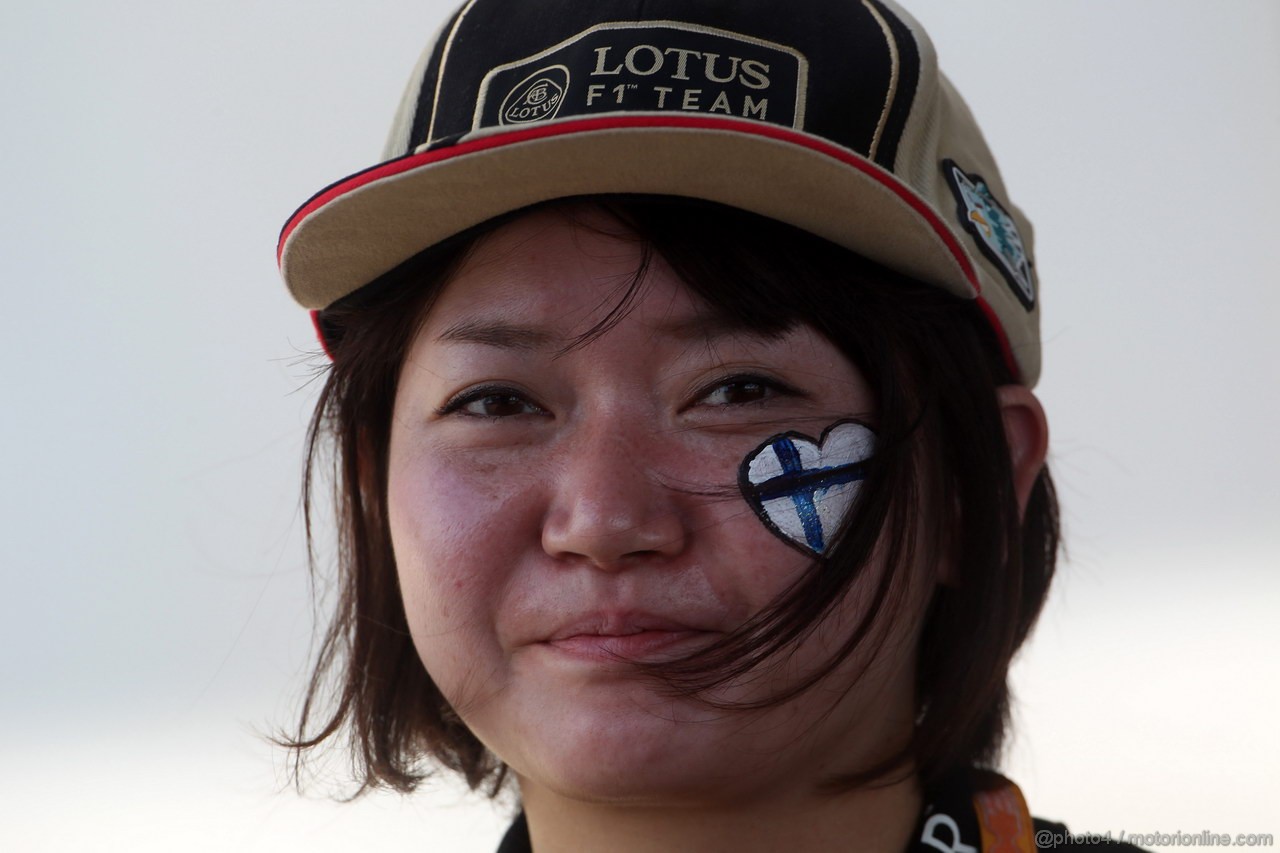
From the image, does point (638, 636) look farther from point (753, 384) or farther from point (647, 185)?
point (647, 185)

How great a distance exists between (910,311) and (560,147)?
0.32m

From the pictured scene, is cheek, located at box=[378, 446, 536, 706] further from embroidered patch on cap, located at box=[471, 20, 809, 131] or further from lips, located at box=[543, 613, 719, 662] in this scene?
embroidered patch on cap, located at box=[471, 20, 809, 131]

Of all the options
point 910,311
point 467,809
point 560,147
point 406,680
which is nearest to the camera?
point 560,147

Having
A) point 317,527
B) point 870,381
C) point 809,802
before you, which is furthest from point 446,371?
point 317,527

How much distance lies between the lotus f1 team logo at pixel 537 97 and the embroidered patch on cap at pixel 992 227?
1.15ft

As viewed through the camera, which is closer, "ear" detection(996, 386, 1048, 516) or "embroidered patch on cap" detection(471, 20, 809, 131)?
"embroidered patch on cap" detection(471, 20, 809, 131)

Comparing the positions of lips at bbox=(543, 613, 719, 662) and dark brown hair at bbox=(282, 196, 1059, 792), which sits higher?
dark brown hair at bbox=(282, 196, 1059, 792)

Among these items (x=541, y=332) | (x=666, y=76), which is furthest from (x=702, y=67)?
Result: (x=541, y=332)

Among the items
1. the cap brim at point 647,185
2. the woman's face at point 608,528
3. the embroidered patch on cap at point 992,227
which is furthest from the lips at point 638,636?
the embroidered patch on cap at point 992,227

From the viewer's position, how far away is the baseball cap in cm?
94

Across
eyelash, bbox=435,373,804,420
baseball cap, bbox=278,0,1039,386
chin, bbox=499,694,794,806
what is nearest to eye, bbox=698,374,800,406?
eyelash, bbox=435,373,804,420

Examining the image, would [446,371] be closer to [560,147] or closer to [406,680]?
[560,147]

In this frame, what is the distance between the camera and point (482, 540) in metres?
1.00

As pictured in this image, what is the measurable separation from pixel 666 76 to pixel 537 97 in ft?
0.35
